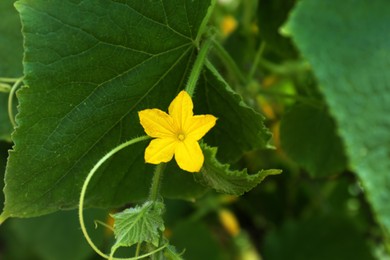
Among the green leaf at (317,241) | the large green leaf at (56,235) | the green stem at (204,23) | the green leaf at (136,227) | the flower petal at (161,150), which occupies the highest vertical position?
the green stem at (204,23)

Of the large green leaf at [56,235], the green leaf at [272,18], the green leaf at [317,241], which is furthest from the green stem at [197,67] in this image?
the green leaf at [317,241]

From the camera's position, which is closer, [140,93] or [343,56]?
[343,56]

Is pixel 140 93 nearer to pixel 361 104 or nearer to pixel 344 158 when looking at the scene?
pixel 361 104

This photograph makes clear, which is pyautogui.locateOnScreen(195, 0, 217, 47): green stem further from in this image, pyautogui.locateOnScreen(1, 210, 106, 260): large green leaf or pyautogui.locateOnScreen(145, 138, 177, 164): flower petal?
pyautogui.locateOnScreen(1, 210, 106, 260): large green leaf

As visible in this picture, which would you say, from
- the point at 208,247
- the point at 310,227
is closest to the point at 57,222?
the point at 208,247

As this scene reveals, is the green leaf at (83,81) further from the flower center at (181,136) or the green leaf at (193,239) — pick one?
the green leaf at (193,239)

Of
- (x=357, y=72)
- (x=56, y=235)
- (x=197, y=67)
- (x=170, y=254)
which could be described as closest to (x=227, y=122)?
(x=197, y=67)

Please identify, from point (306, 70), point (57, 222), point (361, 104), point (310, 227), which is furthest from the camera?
point (310, 227)

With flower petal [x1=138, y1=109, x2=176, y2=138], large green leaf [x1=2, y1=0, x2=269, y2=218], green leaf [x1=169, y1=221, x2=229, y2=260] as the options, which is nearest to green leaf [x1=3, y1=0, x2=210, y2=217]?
large green leaf [x1=2, y1=0, x2=269, y2=218]
